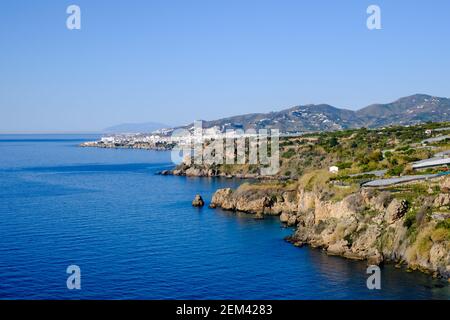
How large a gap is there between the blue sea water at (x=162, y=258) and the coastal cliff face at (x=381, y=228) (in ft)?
5.36

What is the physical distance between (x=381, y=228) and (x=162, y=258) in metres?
18.4

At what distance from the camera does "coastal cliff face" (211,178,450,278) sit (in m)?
39.7

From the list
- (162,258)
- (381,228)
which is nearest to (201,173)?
(162,258)

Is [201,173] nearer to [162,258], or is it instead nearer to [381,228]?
[162,258]

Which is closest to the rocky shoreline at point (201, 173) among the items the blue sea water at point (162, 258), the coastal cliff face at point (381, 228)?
the blue sea water at point (162, 258)

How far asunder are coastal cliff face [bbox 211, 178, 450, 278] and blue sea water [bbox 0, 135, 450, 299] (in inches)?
64.3

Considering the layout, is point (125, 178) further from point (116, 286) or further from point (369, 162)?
point (116, 286)

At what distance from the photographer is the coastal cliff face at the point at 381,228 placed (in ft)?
130

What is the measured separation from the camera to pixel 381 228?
45.0 meters

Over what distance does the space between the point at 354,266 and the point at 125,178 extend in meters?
75.3

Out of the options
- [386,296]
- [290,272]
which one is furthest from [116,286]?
Result: [386,296]

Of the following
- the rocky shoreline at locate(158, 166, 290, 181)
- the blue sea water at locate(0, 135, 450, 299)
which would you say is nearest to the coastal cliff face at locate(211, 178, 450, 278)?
the blue sea water at locate(0, 135, 450, 299)

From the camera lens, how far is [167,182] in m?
106

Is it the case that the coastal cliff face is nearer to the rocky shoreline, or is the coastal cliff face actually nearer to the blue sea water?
the blue sea water
